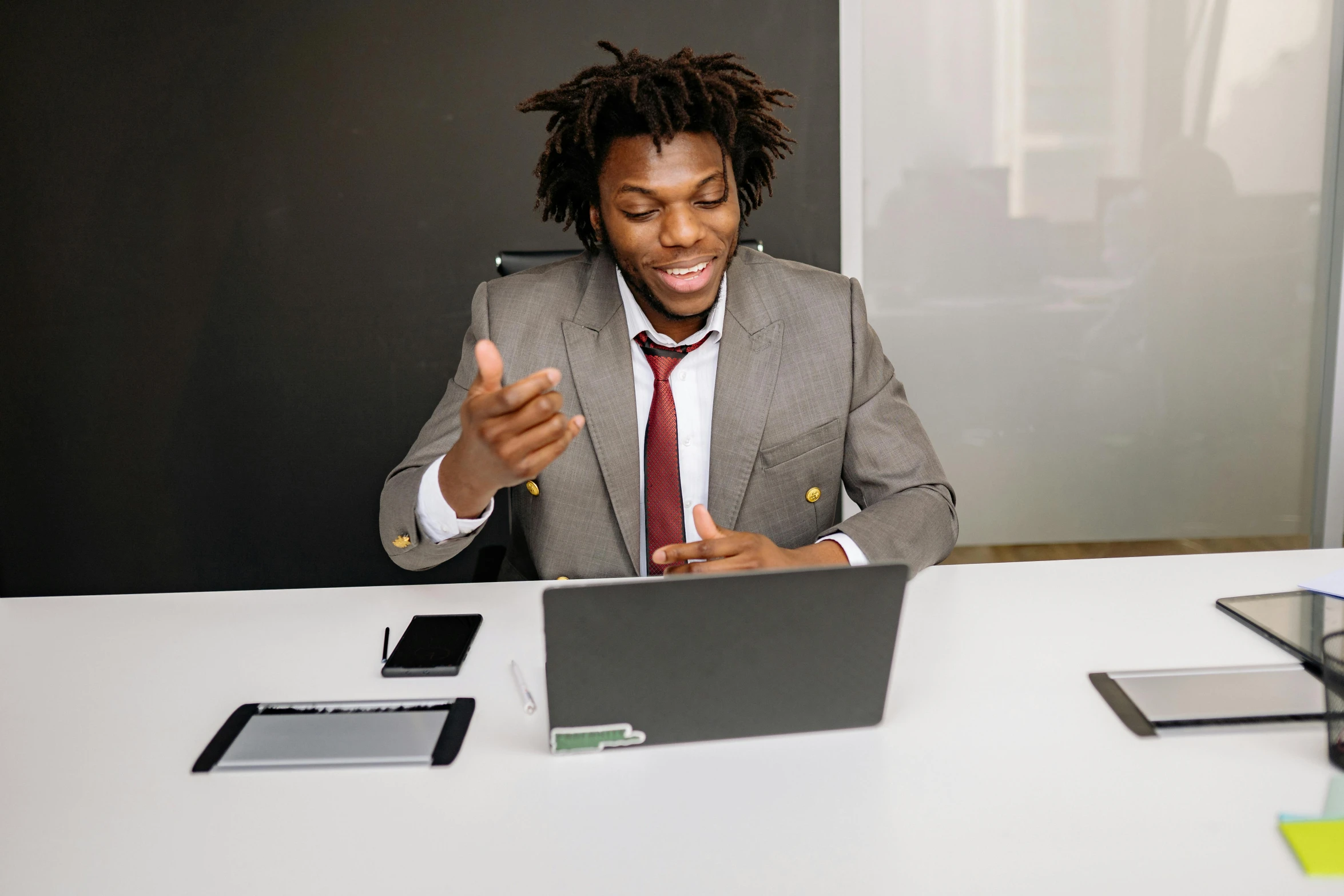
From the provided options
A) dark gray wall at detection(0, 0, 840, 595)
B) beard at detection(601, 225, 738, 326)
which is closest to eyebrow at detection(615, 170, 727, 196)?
beard at detection(601, 225, 738, 326)

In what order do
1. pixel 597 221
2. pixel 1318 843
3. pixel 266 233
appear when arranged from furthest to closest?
pixel 266 233
pixel 597 221
pixel 1318 843

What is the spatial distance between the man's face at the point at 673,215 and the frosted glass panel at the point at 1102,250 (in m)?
1.37

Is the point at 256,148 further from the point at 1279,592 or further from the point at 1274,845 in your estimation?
the point at 1274,845

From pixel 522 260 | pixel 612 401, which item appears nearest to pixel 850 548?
pixel 612 401

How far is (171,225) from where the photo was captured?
2.85 m

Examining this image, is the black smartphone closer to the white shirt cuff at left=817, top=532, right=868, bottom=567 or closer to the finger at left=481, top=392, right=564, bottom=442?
the finger at left=481, top=392, right=564, bottom=442

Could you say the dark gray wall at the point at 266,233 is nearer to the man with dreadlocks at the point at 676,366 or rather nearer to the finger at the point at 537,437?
the man with dreadlocks at the point at 676,366

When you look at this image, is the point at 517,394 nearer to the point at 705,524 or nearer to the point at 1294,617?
the point at 705,524

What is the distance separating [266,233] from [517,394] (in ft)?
6.80

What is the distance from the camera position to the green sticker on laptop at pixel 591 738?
96 cm

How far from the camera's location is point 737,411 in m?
1.66

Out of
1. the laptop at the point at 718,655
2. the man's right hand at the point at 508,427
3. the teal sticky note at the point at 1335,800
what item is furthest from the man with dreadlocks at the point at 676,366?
the teal sticky note at the point at 1335,800

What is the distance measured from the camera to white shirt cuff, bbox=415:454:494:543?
1.41m

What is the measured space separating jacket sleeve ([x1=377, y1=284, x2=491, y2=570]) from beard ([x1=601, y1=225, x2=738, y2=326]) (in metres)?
0.25
